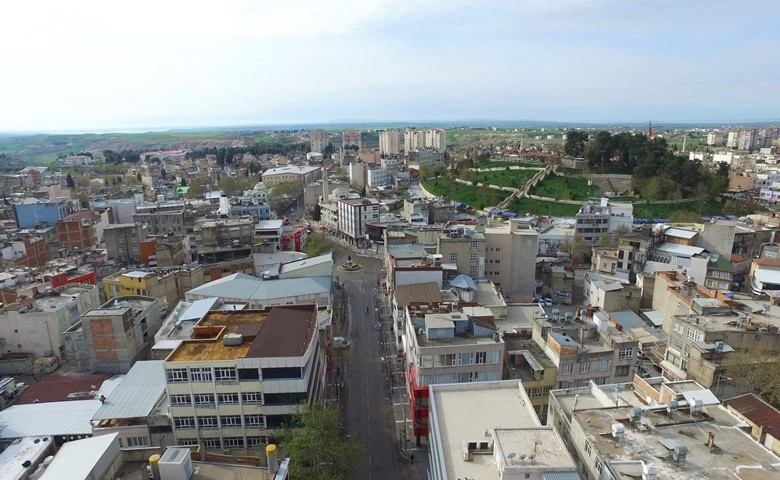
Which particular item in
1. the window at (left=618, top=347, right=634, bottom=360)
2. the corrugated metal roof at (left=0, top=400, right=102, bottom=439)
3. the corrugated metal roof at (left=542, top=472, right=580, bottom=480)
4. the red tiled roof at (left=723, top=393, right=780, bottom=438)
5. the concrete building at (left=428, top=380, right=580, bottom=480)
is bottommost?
the corrugated metal roof at (left=0, top=400, right=102, bottom=439)

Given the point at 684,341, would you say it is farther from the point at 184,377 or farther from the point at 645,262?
the point at 184,377

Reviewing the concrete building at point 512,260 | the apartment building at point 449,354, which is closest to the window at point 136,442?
the apartment building at point 449,354

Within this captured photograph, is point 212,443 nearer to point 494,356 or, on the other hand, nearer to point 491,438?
point 491,438

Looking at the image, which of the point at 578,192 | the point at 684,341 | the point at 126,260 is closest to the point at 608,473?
the point at 684,341

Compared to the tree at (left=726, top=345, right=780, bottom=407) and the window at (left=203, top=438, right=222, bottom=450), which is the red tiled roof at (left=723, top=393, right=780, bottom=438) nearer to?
the tree at (left=726, top=345, right=780, bottom=407)

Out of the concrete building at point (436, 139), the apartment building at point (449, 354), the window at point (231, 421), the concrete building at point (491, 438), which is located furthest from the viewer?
the concrete building at point (436, 139)

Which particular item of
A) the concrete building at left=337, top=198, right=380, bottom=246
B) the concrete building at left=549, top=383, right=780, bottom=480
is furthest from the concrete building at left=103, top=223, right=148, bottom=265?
the concrete building at left=549, top=383, right=780, bottom=480

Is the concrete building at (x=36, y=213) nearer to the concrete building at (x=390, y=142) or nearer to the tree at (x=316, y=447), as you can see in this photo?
the tree at (x=316, y=447)
